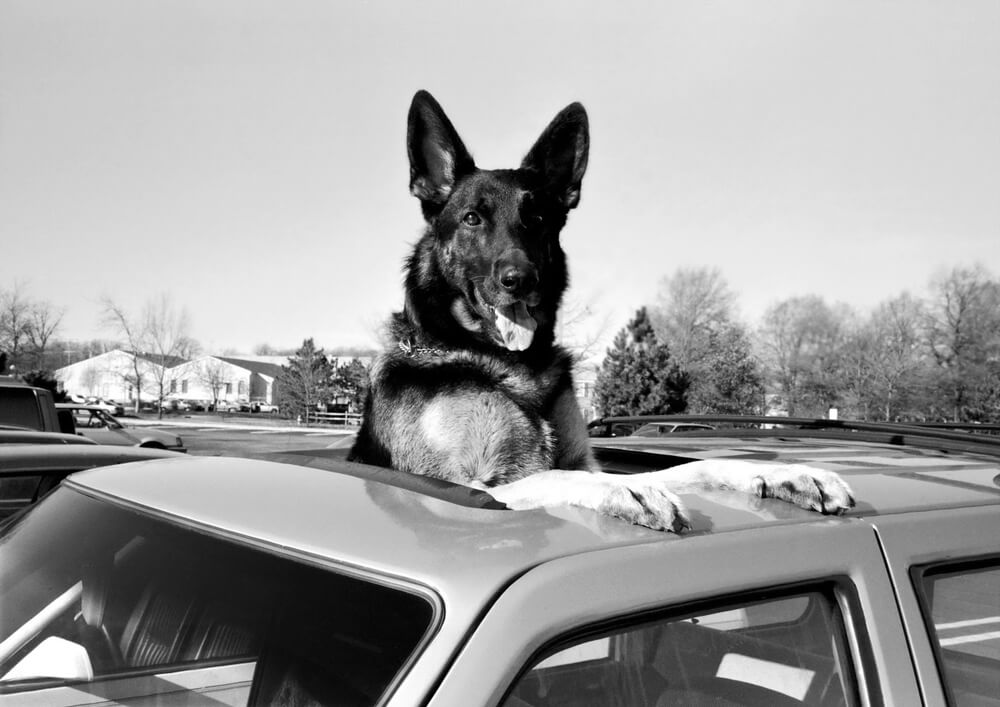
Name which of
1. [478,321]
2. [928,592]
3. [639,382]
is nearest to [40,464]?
[478,321]

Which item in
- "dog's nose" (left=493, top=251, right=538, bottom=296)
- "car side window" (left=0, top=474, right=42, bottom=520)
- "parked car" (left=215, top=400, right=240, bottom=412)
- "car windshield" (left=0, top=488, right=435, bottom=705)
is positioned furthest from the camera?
"parked car" (left=215, top=400, right=240, bottom=412)

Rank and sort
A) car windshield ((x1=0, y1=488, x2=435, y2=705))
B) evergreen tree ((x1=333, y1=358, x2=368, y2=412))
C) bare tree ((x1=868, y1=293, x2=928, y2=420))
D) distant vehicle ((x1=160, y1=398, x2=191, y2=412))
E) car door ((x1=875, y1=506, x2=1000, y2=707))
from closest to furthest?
car windshield ((x1=0, y1=488, x2=435, y2=705))
car door ((x1=875, y1=506, x2=1000, y2=707))
bare tree ((x1=868, y1=293, x2=928, y2=420))
evergreen tree ((x1=333, y1=358, x2=368, y2=412))
distant vehicle ((x1=160, y1=398, x2=191, y2=412))

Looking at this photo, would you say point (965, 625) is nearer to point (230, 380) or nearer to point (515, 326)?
point (515, 326)

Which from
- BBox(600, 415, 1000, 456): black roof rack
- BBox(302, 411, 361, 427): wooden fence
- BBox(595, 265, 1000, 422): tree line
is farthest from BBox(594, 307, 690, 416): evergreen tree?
BBox(600, 415, 1000, 456): black roof rack

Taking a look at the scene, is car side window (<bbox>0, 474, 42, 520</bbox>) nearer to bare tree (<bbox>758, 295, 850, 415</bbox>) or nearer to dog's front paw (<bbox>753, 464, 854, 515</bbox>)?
dog's front paw (<bbox>753, 464, 854, 515</bbox>)

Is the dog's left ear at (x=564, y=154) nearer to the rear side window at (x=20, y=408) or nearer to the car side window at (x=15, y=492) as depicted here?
the car side window at (x=15, y=492)

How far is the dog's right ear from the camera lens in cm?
332

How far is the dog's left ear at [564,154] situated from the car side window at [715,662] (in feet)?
7.37

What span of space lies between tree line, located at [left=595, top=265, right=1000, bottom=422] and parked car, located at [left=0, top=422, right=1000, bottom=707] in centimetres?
3810

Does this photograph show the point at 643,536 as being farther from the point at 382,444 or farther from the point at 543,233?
the point at 543,233

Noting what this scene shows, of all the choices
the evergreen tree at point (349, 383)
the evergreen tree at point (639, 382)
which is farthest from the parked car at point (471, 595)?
the evergreen tree at point (349, 383)

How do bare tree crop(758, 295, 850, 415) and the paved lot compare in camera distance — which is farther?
bare tree crop(758, 295, 850, 415)

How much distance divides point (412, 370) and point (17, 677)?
1658 millimetres

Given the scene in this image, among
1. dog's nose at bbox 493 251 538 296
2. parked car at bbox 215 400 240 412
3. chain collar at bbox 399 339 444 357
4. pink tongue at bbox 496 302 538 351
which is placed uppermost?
dog's nose at bbox 493 251 538 296
